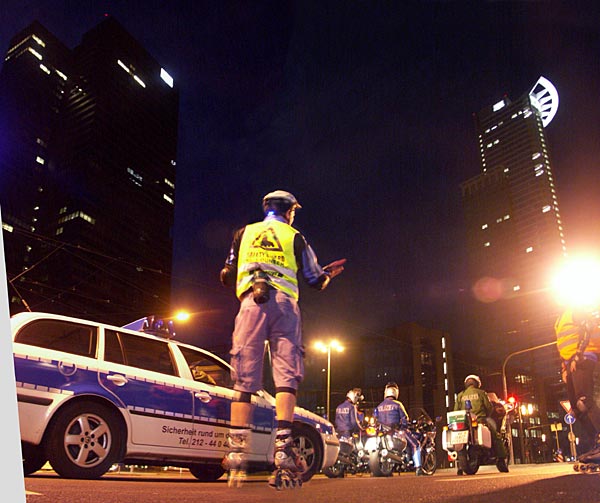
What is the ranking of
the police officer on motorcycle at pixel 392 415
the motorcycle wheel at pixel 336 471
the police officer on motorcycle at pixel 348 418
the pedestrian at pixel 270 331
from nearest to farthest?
the pedestrian at pixel 270 331 < the motorcycle wheel at pixel 336 471 < the police officer on motorcycle at pixel 392 415 < the police officer on motorcycle at pixel 348 418

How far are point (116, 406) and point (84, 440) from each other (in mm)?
235

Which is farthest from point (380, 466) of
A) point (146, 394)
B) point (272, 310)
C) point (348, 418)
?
point (272, 310)

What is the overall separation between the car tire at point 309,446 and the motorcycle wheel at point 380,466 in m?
3.94

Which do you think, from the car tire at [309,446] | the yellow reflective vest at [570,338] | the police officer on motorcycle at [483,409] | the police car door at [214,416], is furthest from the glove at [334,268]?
the police officer on motorcycle at [483,409]

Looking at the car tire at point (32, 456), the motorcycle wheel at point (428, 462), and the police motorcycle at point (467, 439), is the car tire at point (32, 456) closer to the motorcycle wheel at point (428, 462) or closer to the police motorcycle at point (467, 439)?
the police motorcycle at point (467, 439)

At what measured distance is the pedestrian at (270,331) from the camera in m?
2.35

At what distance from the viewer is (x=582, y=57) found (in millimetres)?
3734

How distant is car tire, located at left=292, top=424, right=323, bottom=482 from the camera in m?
3.47

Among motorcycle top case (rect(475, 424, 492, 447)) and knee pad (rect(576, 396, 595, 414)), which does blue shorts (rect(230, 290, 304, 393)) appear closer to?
knee pad (rect(576, 396, 595, 414))

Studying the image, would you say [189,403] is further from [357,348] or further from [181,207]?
[357,348]

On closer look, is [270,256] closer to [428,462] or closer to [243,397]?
[243,397]

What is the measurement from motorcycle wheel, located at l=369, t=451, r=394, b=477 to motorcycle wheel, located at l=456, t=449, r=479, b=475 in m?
1.27

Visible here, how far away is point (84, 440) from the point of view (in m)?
2.88

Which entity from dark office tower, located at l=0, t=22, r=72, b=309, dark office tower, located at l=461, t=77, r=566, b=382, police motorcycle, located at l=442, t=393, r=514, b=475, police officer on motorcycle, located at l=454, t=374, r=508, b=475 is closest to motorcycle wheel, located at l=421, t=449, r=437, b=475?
police motorcycle, located at l=442, t=393, r=514, b=475
